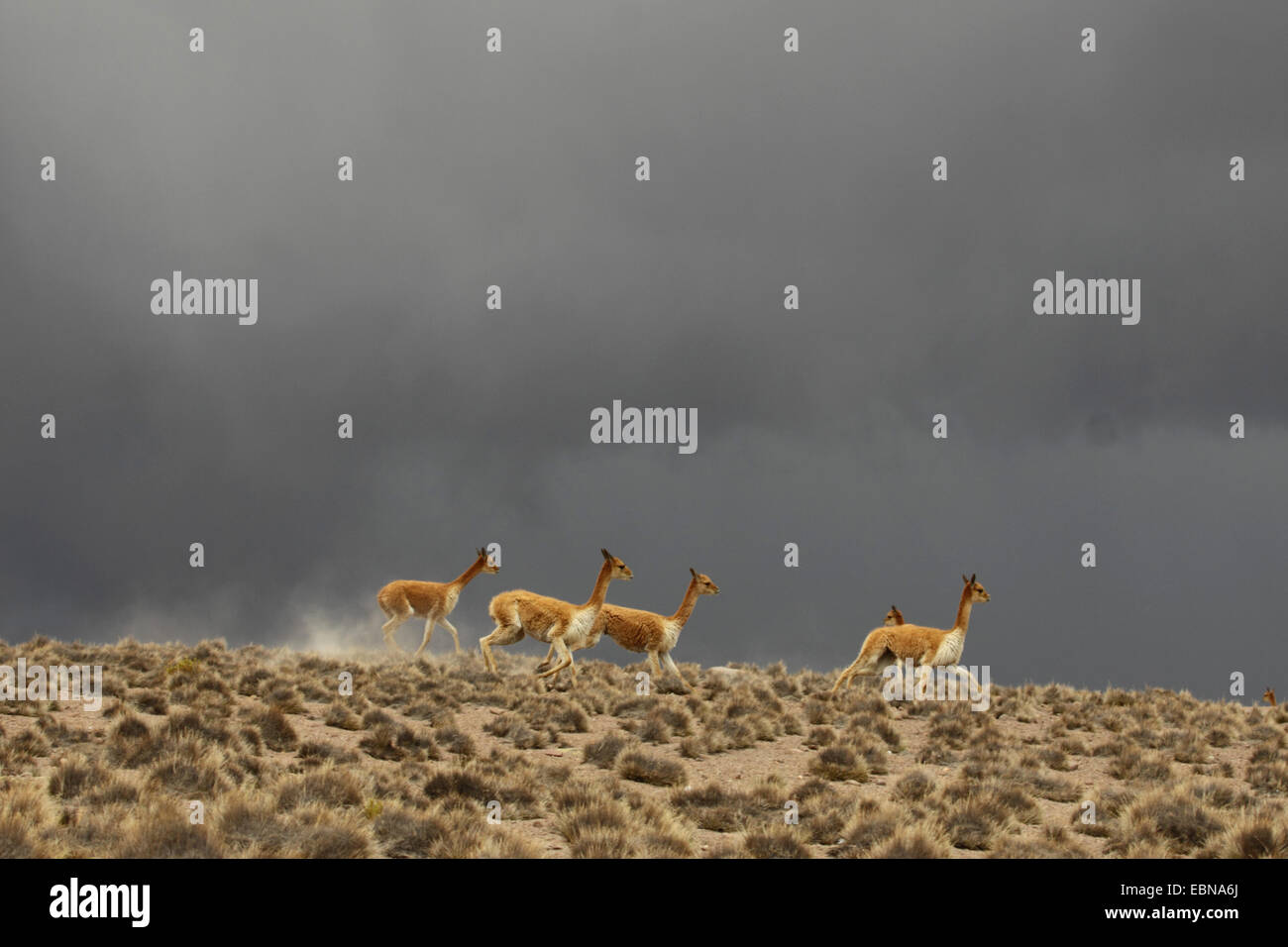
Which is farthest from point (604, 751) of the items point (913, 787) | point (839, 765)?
point (913, 787)

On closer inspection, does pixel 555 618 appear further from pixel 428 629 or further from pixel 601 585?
pixel 428 629

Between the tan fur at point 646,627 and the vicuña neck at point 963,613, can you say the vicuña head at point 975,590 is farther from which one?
the tan fur at point 646,627

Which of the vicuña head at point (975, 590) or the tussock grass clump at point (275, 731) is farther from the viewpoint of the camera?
the vicuña head at point (975, 590)

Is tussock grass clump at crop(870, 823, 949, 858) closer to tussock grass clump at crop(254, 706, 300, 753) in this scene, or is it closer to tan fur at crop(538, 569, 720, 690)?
tussock grass clump at crop(254, 706, 300, 753)

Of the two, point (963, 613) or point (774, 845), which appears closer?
point (774, 845)

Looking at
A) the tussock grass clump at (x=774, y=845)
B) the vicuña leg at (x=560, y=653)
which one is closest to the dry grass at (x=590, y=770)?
the tussock grass clump at (x=774, y=845)

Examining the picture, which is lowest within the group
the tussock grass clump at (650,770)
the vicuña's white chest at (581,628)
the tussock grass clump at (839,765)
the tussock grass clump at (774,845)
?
the tussock grass clump at (839,765)

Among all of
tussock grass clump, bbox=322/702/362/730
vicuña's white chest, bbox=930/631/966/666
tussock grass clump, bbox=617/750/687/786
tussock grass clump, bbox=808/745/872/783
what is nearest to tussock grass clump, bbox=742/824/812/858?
tussock grass clump, bbox=617/750/687/786

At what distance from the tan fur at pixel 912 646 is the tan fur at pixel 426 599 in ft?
34.3

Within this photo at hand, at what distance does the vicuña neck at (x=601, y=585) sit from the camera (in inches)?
816

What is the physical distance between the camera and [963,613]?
A: 23.1 meters

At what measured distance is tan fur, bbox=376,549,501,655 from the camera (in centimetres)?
2598

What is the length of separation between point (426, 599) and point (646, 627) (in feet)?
26.2
